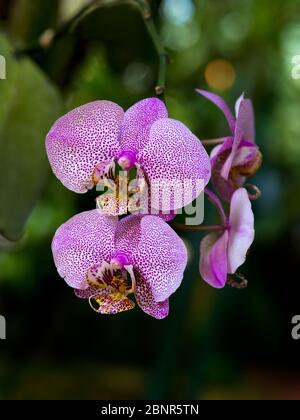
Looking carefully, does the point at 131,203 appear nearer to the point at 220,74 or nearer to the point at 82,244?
the point at 82,244

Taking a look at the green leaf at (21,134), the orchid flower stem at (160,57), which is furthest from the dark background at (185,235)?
the orchid flower stem at (160,57)

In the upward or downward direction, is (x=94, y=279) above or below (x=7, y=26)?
below

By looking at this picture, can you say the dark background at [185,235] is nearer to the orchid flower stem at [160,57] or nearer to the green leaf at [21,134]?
the green leaf at [21,134]

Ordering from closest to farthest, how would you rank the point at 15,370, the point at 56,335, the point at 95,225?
the point at 95,225, the point at 15,370, the point at 56,335

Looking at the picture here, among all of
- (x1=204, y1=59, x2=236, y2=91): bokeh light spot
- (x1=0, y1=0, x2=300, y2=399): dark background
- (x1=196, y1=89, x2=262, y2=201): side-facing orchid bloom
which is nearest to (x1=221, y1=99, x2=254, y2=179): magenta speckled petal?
(x1=196, y1=89, x2=262, y2=201): side-facing orchid bloom

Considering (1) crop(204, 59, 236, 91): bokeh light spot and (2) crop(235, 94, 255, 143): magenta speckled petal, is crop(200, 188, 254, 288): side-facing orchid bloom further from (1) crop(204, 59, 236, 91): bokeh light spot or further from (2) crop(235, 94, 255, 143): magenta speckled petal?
(1) crop(204, 59, 236, 91): bokeh light spot

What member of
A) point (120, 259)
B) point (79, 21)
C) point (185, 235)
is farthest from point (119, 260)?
point (185, 235)

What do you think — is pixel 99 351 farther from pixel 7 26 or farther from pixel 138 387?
pixel 7 26

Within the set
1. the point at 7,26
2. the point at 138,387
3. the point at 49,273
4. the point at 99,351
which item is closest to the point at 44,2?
the point at 7,26
